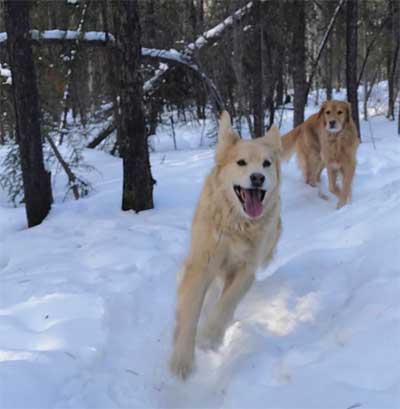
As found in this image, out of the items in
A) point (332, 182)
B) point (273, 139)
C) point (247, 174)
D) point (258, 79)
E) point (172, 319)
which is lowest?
point (172, 319)

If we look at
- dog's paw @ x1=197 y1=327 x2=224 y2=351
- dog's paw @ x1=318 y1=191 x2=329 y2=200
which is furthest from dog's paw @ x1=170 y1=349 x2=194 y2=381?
dog's paw @ x1=318 y1=191 x2=329 y2=200

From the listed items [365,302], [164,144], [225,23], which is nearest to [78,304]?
[365,302]

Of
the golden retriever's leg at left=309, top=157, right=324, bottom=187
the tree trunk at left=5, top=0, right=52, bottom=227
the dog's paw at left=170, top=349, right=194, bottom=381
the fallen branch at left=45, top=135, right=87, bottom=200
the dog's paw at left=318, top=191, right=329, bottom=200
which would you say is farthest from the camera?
the fallen branch at left=45, top=135, right=87, bottom=200

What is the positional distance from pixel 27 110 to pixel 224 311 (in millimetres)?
4293

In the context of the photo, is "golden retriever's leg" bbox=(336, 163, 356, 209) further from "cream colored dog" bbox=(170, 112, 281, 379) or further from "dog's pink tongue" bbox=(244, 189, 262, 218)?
"dog's pink tongue" bbox=(244, 189, 262, 218)

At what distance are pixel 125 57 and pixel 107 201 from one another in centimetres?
206

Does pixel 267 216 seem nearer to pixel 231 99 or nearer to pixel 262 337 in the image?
pixel 262 337

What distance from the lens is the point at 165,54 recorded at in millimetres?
9945

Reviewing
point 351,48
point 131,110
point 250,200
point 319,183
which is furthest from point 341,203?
point 351,48

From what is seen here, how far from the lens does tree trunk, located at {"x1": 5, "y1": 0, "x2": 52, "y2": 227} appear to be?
20.9 feet

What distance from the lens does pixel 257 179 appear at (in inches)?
133

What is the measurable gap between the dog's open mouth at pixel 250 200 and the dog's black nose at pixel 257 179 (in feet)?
0.27

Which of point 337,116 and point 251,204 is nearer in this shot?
point 251,204

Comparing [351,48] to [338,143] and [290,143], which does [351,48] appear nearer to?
[290,143]
